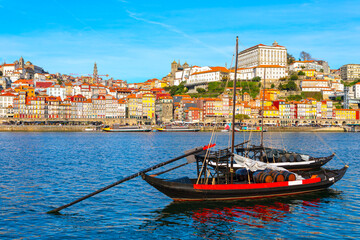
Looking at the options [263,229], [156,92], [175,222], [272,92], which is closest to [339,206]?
[263,229]

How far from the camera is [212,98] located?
388 feet

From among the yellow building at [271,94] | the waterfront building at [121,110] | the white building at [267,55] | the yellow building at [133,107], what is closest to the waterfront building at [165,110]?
the yellow building at [133,107]

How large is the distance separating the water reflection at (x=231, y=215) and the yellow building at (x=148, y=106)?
96958 mm

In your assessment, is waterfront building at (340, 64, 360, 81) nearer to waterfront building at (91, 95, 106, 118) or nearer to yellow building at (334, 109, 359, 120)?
yellow building at (334, 109, 359, 120)

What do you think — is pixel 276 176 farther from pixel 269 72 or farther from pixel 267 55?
pixel 267 55

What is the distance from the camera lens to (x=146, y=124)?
371 ft

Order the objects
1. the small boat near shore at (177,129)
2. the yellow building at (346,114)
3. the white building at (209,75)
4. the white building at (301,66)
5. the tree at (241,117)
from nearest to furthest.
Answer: the small boat near shore at (177,129), the tree at (241,117), the yellow building at (346,114), the white building at (209,75), the white building at (301,66)

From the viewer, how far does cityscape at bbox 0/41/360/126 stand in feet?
376

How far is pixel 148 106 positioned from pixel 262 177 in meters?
97.7

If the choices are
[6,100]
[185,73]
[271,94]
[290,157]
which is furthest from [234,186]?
[185,73]

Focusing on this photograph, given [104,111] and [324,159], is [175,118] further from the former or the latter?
[324,159]

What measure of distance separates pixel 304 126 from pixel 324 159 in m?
90.0

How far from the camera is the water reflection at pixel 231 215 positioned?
14867 millimetres

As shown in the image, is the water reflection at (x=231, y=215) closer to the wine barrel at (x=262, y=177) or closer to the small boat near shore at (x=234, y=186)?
the small boat near shore at (x=234, y=186)
